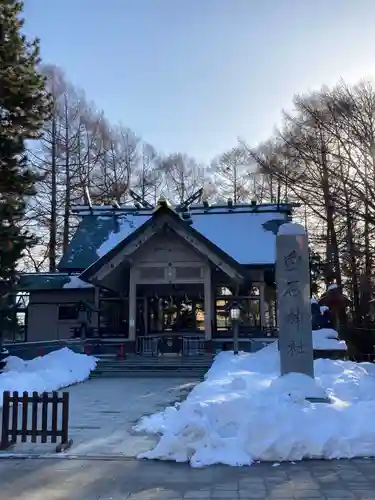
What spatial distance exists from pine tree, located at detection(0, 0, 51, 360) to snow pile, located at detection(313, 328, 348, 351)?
36.1 ft

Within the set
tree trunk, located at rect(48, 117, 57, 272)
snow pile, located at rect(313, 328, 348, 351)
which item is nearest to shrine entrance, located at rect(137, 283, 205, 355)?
snow pile, located at rect(313, 328, 348, 351)

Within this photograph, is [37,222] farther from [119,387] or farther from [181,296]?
[119,387]

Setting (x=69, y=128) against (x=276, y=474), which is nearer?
(x=276, y=474)

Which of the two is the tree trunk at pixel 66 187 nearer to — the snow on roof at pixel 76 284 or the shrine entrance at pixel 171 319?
the snow on roof at pixel 76 284

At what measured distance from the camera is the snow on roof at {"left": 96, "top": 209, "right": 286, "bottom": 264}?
25641 mm

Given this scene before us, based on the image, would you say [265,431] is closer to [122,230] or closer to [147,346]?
[147,346]

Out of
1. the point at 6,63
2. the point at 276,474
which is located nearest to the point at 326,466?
the point at 276,474

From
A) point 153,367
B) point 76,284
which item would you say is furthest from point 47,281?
point 153,367

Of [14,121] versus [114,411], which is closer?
[114,411]

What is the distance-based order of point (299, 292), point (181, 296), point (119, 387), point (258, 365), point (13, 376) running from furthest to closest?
point (181, 296) → point (258, 365) → point (119, 387) → point (13, 376) → point (299, 292)

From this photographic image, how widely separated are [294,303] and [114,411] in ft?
14.6

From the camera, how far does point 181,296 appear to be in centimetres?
2645

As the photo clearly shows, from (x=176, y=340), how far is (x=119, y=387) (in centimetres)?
709

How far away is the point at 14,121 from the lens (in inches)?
690
